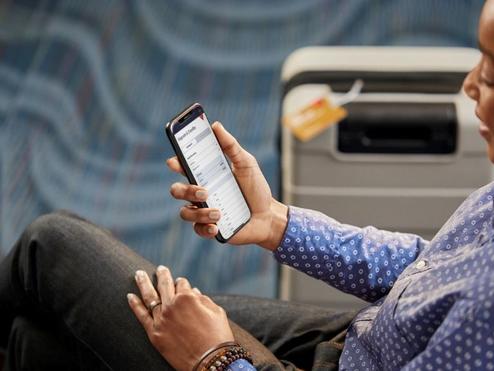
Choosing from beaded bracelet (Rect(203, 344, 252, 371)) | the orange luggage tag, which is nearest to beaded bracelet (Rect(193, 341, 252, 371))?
beaded bracelet (Rect(203, 344, 252, 371))

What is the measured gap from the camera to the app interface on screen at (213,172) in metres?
1.09

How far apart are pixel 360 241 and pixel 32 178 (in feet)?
3.85

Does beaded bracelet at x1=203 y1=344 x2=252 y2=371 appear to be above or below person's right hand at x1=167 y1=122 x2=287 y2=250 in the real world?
below

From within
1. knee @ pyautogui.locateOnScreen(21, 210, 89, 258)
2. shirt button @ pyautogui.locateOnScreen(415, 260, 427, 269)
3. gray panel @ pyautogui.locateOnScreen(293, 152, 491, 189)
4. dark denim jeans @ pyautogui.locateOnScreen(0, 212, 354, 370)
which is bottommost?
dark denim jeans @ pyautogui.locateOnScreen(0, 212, 354, 370)

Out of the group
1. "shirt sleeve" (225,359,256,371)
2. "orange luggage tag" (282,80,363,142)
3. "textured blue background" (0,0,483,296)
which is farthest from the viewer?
"textured blue background" (0,0,483,296)

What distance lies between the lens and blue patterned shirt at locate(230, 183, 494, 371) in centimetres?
84

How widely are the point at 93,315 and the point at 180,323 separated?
0.38ft

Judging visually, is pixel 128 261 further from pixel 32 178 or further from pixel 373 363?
pixel 32 178

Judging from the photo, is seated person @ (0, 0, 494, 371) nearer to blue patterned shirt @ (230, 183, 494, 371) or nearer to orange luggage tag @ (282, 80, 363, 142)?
blue patterned shirt @ (230, 183, 494, 371)

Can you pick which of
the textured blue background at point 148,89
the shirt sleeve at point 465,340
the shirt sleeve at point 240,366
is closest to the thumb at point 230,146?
the shirt sleeve at point 240,366

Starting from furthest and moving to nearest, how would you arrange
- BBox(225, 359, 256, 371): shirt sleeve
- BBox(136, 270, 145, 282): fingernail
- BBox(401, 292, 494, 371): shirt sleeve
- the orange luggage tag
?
the orange luggage tag
BBox(136, 270, 145, 282): fingernail
BBox(225, 359, 256, 371): shirt sleeve
BBox(401, 292, 494, 371): shirt sleeve

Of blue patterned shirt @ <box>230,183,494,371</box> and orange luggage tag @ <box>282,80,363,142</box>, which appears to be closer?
blue patterned shirt @ <box>230,183,494,371</box>

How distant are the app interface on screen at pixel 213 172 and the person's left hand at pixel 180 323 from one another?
0.11 metres

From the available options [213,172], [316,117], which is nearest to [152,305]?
[213,172]
